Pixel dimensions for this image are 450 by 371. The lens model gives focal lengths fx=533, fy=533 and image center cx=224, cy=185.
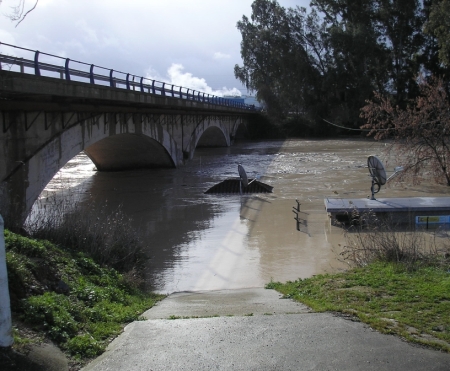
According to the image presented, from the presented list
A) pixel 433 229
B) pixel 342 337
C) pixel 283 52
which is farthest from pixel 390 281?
pixel 283 52

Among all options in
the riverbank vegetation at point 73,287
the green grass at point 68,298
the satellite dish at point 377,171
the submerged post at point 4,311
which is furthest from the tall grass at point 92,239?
the satellite dish at point 377,171

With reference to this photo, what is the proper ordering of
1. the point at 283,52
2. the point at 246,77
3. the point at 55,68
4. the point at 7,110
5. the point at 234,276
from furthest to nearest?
the point at 246,77
the point at 283,52
the point at 55,68
the point at 7,110
the point at 234,276

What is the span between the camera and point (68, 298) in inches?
249

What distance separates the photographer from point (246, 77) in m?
75.6

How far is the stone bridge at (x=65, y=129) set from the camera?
48.2 ft

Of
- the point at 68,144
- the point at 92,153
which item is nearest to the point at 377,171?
the point at 68,144

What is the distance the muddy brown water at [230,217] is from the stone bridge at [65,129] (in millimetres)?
2049

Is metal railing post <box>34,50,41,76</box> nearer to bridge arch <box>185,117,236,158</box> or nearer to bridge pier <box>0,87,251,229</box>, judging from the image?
bridge pier <box>0,87,251,229</box>

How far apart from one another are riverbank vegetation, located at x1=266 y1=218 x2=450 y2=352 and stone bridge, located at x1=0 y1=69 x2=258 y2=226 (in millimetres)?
6376

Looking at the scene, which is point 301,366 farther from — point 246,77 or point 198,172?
point 246,77

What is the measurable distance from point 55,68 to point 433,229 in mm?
12412

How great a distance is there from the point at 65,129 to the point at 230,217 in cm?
667

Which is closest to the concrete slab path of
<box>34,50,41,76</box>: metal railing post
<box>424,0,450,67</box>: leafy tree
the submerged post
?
the submerged post

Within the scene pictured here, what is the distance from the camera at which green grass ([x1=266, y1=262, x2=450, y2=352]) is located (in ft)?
17.5
